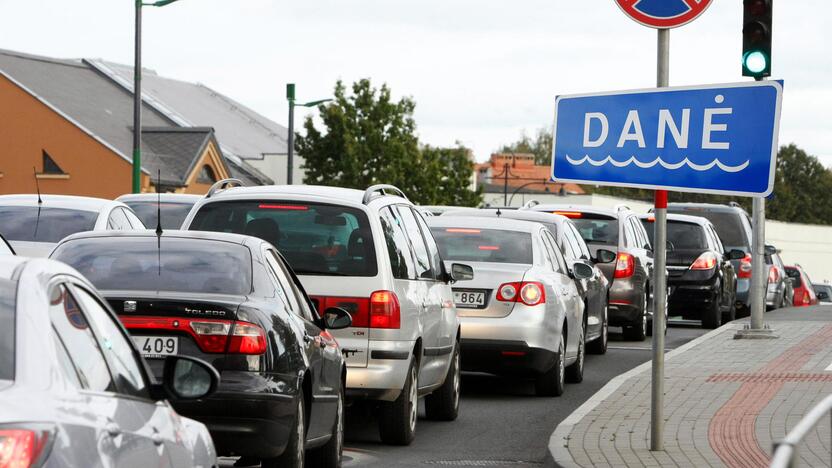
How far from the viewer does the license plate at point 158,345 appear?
315 inches

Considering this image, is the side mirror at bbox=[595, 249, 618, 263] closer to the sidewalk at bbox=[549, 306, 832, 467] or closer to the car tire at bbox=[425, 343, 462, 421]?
the sidewalk at bbox=[549, 306, 832, 467]

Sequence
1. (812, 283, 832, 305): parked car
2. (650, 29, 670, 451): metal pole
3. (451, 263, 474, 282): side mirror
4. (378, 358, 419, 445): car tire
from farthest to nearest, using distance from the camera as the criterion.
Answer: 1. (812, 283, 832, 305): parked car
2. (451, 263, 474, 282): side mirror
3. (378, 358, 419, 445): car tire
4. (650, 29, 670, 451): metal pole

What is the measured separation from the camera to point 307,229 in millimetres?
10961

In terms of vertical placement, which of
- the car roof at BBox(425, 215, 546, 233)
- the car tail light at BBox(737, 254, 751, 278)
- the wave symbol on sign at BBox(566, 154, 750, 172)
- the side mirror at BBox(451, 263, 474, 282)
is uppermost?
the wave symbol on sign at BBox(566, 154, 750, 172)

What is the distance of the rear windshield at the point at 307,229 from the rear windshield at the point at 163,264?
73.9 inches

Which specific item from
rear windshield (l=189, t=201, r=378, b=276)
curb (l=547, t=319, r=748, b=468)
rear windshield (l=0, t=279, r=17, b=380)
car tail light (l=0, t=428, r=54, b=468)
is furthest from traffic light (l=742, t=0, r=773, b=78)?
car tail light (l=0, t=428, r=54, b=468)

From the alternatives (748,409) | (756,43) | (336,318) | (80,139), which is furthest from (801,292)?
(336,318)

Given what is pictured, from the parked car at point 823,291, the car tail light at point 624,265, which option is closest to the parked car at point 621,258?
the car tail light at point 624,265

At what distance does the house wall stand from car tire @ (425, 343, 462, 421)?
48.0 metres

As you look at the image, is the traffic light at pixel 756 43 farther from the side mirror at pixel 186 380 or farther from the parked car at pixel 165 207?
the side mirror at pixel 186 380

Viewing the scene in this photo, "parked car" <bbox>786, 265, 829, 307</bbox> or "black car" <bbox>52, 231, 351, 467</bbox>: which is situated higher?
"black car" <bbox>52, 231, 351, 467</bbox>

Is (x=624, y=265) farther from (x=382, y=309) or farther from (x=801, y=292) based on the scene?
(x=801, y=292)

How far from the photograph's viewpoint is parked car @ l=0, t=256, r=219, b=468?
380 cm

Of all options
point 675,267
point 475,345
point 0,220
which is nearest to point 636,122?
point 475,345
